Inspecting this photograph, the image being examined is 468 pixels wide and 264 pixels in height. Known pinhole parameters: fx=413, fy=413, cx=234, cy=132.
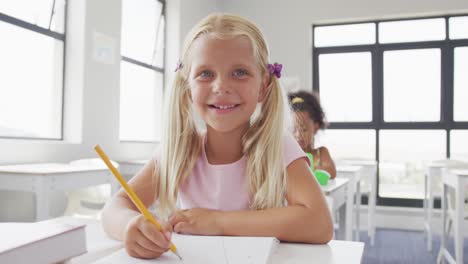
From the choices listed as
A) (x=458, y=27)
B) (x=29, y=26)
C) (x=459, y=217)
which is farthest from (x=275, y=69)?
(x=458, y=27)

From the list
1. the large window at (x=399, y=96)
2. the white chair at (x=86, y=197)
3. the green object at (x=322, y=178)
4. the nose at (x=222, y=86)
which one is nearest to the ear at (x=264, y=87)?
the nose at (x=222, y=86)

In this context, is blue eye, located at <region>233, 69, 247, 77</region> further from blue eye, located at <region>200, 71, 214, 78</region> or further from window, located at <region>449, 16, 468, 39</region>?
window, located at <region>449, 16, 468, 39</region>

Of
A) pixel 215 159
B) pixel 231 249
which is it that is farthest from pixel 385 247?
pixel 231 249

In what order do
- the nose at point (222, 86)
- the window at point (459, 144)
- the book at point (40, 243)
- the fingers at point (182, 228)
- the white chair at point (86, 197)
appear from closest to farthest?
the book at point (40, 243), the fingers at point (182, 228), the nose at point (222, 86), the white chair at point (86, 197), the window at point (459, 144)

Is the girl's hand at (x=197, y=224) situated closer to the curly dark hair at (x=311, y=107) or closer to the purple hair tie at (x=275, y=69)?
the purple hair tie at (x=275, y=69)

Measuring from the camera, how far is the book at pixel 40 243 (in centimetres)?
35

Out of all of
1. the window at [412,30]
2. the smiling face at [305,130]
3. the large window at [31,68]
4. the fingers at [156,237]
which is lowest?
the fingers at [156,237]

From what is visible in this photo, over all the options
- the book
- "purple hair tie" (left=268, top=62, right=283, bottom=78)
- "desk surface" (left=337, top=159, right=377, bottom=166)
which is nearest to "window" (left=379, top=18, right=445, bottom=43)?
"desk surface" (left=337, top=159, right=377, bottom=166)

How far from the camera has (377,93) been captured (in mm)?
4801

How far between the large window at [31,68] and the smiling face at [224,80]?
232cm

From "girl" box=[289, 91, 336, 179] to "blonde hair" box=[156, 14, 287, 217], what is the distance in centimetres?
152

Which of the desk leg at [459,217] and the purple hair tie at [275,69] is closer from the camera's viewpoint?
the purple hair tie at [275,69]

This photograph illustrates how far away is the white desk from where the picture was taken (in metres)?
0.53

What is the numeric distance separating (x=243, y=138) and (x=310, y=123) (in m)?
1.64
